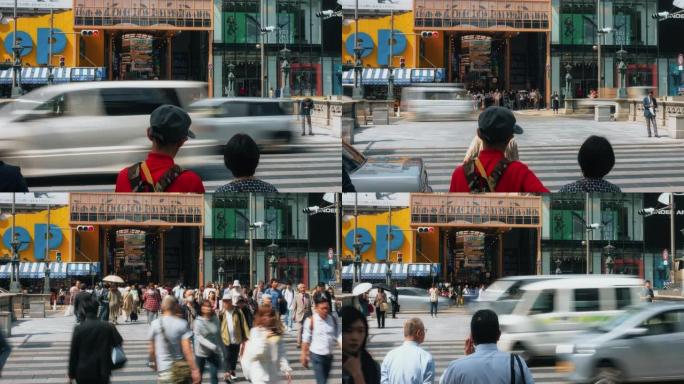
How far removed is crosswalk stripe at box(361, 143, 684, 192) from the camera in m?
14.3

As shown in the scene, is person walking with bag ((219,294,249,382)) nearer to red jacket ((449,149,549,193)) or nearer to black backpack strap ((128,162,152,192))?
black backpack strap ((128,162,152,192))

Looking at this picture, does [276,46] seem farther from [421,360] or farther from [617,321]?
[617,321]

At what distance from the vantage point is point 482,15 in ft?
43.6

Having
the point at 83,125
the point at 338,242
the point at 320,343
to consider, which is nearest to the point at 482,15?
the point at 338,242

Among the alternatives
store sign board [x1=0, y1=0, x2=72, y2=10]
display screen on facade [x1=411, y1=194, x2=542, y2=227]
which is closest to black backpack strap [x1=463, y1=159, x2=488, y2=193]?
display screen on facade [x1=411, y1=194, x2=542, y2=227]

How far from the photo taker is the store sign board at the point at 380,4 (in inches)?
512

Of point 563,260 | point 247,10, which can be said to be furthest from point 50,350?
point 563,260

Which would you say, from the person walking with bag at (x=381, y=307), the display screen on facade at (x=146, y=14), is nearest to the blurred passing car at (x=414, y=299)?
the person walking with bag at (x=381, y=307)

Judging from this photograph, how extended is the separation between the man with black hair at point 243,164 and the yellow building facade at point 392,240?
801mm

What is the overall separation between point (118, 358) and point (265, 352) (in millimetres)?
1237

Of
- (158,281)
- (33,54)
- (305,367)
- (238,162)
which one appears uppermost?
(33,54)

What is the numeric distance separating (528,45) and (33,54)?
4302 millimetres

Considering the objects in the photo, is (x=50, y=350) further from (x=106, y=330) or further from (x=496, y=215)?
(x=496, y=215)

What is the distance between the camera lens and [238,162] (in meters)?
12.6
